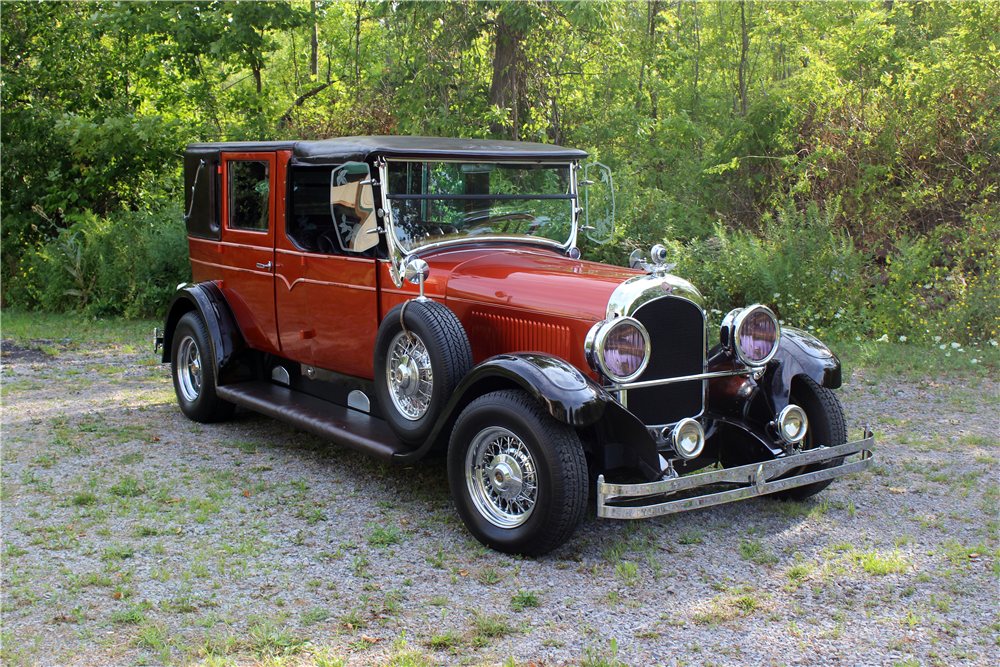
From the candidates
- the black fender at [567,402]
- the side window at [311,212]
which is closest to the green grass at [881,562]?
the black fender at [567,402]

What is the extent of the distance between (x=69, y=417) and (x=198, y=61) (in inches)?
360

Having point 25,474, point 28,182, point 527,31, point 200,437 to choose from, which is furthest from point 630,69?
point 25,474

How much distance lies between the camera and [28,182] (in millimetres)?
13695

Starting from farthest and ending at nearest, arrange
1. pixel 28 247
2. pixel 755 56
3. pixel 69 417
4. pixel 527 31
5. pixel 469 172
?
1. pixel 755 56
2. pixel 28 247
3. pixel 527 31
4. pixel 69 417
5. pixel 469 172

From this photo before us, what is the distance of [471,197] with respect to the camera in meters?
5.12

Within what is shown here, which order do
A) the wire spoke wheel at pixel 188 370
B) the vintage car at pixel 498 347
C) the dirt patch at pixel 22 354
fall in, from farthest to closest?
1. the dirt patch at pixel 22 354
2. the wire spoke wheel at pixel 188 370
3. the vintage car at pixel 498 347

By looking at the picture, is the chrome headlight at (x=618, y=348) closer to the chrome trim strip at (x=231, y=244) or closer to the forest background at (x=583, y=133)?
the chrome trim strip at (x=231, y=244)

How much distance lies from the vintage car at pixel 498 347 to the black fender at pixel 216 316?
0.06 feet

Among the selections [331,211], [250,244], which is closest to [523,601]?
[331,211]

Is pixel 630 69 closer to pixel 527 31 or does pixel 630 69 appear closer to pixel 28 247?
pixel 527 31

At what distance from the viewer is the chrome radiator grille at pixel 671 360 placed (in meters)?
4.29

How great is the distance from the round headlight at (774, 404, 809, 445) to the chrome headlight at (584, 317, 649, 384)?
0.80m

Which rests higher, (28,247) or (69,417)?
(28,247)

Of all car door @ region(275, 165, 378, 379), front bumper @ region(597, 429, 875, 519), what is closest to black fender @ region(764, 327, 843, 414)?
front bumper @ region(597, 429, 875, 519)
